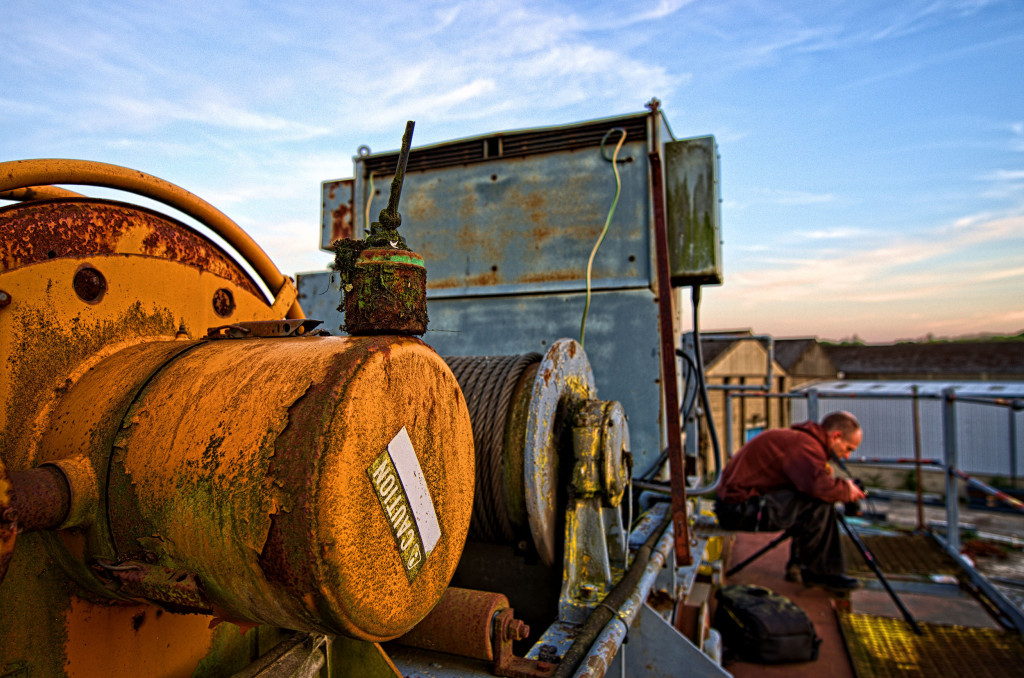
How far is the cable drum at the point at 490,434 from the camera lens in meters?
2.34

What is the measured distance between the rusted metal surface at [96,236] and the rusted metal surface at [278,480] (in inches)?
11.6

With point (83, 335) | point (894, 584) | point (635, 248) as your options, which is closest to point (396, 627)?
point (83, 335)

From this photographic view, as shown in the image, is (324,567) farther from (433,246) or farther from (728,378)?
(728,378)

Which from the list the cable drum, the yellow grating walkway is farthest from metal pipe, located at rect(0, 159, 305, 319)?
the yellow grating walkway

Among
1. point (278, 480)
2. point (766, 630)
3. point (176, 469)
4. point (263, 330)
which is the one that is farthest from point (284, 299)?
point (766, 630)

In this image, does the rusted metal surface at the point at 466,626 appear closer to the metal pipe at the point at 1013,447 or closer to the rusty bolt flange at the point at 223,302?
the rusty bolt flange at the point at 223,302

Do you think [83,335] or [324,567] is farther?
[83,335]

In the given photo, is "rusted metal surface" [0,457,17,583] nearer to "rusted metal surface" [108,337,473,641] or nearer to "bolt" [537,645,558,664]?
"rusted metal surface" [108,337,473,641]

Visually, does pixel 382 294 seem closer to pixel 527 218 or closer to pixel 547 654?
pixel 547 654

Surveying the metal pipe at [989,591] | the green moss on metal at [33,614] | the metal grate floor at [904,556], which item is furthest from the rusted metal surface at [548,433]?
the metal grate floor at [904,556]

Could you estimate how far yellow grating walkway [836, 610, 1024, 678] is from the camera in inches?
142

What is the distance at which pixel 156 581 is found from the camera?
41.6 inches

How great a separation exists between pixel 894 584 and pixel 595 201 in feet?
12.4

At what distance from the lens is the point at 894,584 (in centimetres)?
492
